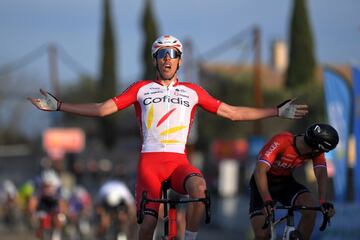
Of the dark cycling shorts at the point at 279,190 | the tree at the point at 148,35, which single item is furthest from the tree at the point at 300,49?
the dark cycling shorts at the point at 279,190

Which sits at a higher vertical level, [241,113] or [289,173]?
[241,113]

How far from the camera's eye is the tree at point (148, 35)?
54562 millimetres

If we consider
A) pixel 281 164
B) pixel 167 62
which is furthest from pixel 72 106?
pixel 281 164

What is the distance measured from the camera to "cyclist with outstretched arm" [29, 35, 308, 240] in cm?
928

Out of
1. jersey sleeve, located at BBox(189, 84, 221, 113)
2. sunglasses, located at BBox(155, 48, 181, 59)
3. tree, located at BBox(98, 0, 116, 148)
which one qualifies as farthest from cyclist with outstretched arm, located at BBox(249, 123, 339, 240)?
tree, located at BBox(98, 0, 116, 148)

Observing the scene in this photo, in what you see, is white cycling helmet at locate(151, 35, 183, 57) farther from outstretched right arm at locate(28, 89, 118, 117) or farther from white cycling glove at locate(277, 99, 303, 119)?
white cycling glove at locate(277, 99, 303, 119)

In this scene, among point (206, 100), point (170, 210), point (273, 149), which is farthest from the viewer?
point (273, 149)

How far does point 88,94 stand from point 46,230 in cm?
5757

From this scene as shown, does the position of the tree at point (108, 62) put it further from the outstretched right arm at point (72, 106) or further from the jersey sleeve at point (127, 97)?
the outstretched right arm at point (72, 106)

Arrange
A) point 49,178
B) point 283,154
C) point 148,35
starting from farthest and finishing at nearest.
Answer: point 148,35 → point 49,178 → point 283,154

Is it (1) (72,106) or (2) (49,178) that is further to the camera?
(2) (49,178)

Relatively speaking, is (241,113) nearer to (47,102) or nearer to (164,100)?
(164,100)

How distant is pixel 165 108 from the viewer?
9.62m

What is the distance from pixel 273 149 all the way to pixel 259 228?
0.98 m
